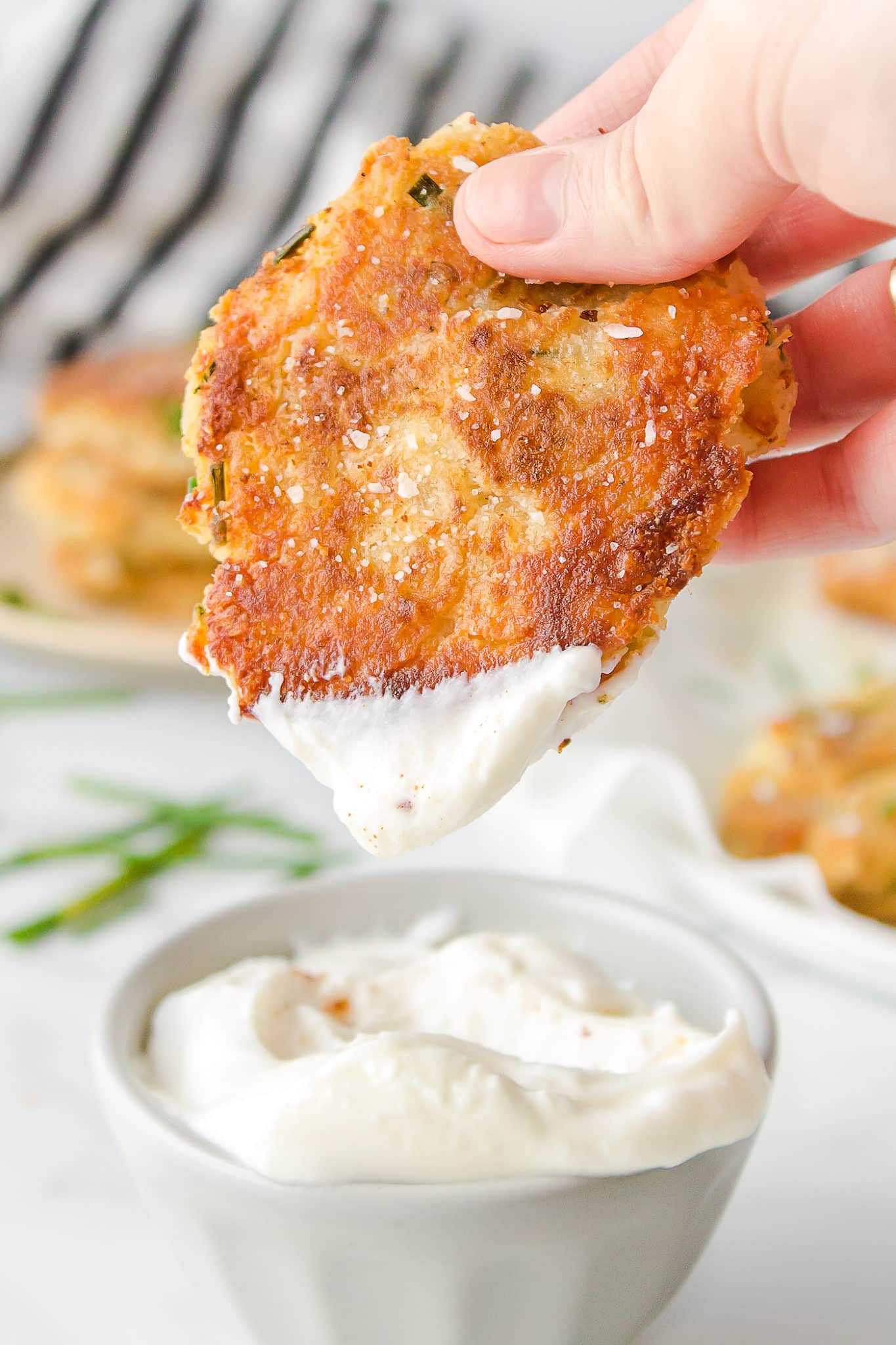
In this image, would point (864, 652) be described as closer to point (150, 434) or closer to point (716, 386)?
point (150, 434)

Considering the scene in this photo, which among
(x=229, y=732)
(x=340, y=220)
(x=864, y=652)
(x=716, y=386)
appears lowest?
(x=864, y=652)

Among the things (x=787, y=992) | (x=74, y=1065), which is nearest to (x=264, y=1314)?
(x=74, y=1065)

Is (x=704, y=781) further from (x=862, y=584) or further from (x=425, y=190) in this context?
(x=425, y=190)

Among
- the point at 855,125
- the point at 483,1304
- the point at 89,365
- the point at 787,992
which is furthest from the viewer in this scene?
the point at 89,365

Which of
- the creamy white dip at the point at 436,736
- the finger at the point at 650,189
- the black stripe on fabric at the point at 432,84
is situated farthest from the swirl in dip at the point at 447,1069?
the black stripe on fabric at the point at 432,84

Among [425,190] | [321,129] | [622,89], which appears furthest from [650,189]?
[321,129]

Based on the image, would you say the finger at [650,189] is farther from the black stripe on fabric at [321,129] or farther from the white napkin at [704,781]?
the black stripe on fabric at [321,129]

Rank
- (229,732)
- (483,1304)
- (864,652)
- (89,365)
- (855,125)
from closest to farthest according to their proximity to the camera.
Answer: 1. (855,125)
2. (483,1304)
3. (229,732)
4. (864,652)
5. (89,365)
